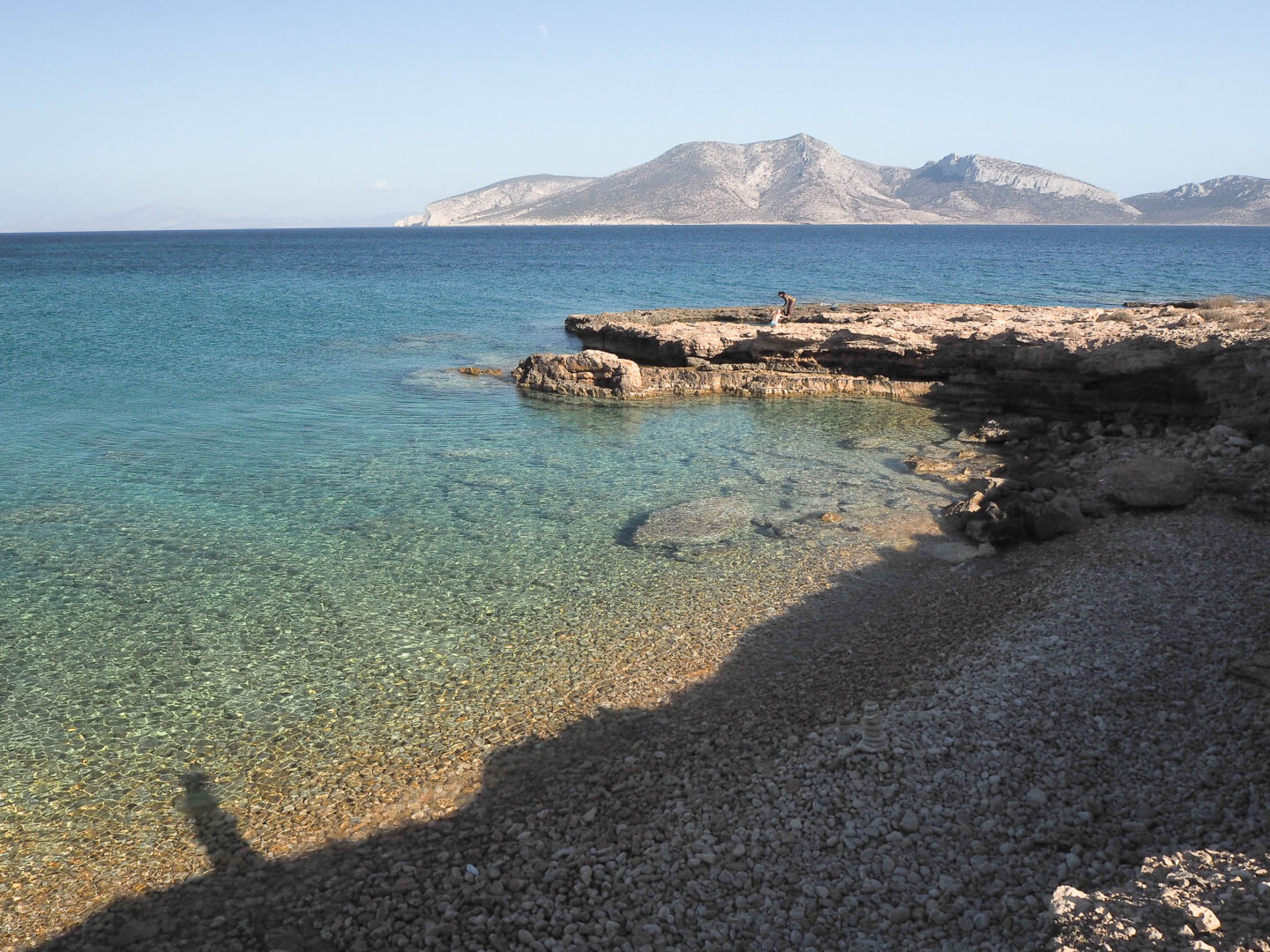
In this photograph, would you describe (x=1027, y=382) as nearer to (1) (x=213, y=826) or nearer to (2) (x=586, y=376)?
(2) (x=586, y=376)

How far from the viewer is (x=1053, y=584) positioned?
12.0 meters

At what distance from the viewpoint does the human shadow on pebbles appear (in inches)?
245

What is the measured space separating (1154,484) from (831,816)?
10.4 meters

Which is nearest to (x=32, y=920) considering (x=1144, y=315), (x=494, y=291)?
(x=1144, y=315)

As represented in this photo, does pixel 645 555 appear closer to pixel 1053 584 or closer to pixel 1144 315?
pixel 1053 584

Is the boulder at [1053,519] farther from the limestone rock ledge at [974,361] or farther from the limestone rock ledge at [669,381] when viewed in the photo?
the limestone rock ledge at [669,381]

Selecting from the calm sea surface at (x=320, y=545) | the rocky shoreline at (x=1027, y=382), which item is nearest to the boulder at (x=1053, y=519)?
the rocky shoreline at (x=1027, y=382)

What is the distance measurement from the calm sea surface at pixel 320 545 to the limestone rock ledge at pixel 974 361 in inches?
72.6

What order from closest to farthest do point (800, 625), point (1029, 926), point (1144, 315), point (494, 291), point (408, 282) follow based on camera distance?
point (1029, 926) < point (800, 625) < point (1144, 315) < point (494, 291) < point (408, 282)

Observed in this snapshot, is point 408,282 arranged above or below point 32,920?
above

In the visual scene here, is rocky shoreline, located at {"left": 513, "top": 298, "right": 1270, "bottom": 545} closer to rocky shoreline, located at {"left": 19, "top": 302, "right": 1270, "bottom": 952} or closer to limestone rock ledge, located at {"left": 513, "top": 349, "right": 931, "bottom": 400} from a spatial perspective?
limestone rock ledge, located at {"left": 513, "top": 349, "right": 931, "bottom": 400}

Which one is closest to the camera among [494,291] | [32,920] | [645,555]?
[32,920]

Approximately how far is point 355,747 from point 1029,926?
647 centimetres

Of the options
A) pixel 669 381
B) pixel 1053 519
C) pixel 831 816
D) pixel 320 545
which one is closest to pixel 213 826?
pixel 831 816
